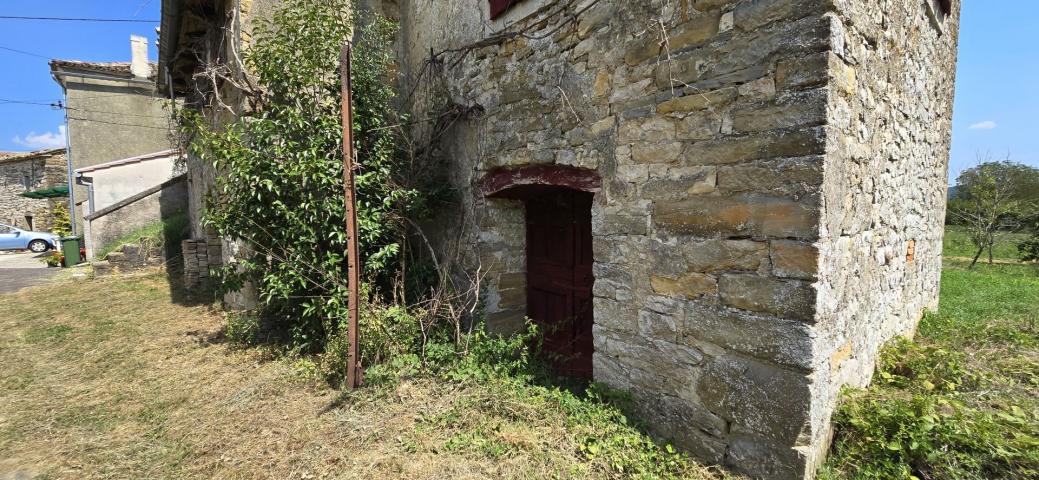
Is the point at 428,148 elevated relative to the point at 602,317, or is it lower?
elevated

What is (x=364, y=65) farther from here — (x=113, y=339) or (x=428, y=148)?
(x=113, y=339)

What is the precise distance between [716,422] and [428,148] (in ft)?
11.6

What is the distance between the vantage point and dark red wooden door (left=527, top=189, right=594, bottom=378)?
3.72 metres

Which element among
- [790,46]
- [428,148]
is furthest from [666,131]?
[428,148]

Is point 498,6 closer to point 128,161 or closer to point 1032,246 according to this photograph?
point 128,161

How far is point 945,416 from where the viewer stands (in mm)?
2281

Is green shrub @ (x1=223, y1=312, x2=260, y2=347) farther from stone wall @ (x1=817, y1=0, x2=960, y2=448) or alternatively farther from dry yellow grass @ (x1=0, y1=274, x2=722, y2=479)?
stone wall @ (x1=817, y1=0, x2=960, y2=448)

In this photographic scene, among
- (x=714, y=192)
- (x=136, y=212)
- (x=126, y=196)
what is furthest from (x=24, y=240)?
(x=714, y=192)

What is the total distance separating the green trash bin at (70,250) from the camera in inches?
438

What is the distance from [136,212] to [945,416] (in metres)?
14.3

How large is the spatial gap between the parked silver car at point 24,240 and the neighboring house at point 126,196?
6550mm

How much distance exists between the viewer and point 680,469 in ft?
8.08

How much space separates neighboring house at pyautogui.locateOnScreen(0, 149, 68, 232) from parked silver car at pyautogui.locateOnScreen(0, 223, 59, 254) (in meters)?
2.34

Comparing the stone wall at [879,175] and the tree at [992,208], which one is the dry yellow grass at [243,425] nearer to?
the stone wall at [879,175]
